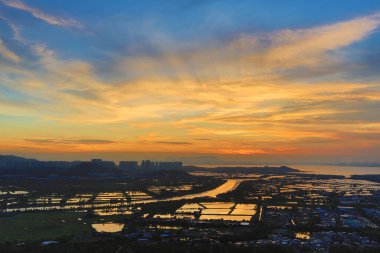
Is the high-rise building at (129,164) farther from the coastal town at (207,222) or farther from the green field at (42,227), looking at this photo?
the green field at (42,227)

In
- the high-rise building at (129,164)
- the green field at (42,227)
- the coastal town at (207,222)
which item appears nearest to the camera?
the coastal town at (207,222)

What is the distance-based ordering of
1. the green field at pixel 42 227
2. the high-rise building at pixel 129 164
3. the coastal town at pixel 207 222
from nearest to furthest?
the coastal town at pixel 207 222
the green field at pixel 42 227
the high-rise building at pixel 129 164

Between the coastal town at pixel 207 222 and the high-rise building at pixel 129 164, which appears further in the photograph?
the high-rise building at pixel 129 164

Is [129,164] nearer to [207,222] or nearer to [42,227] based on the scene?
[207,222]

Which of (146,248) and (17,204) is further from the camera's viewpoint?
(17,204)

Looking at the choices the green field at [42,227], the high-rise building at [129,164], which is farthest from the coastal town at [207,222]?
the high-rise building at [129,164]

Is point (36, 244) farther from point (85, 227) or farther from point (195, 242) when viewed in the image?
point (195, 242)

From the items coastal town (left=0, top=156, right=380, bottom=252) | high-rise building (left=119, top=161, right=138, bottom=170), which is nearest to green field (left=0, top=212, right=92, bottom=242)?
coastal town (left=0, top=156, right=380, bottom=252)

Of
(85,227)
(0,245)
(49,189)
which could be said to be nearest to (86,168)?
(49,189)
